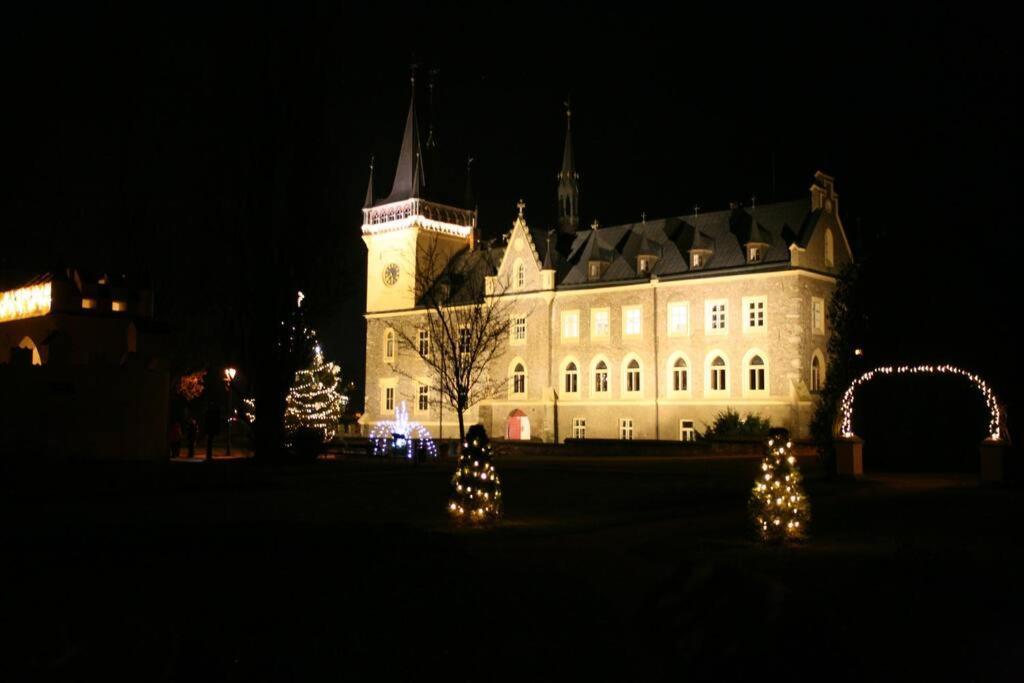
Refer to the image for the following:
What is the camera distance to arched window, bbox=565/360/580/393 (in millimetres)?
60781

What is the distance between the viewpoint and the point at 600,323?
197 ft

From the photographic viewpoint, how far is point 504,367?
64500 mm

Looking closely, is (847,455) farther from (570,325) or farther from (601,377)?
(570,325)

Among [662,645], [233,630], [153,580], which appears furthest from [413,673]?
[662,645]

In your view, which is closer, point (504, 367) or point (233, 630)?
point (233, 630)

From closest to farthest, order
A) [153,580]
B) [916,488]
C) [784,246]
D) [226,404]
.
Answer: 1. [153,580]
2. [916,488]
3. [784,246]
4. [226,404]

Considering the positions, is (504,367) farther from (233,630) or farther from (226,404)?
(233,630)

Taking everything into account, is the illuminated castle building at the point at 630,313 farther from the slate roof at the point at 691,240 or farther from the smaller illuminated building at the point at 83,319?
the smaller illuminated building at the point at 83,319

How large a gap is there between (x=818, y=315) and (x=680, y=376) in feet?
25.7

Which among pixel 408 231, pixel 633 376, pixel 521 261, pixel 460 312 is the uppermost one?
pixel 408 231

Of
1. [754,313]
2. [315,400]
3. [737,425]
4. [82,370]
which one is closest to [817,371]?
[754,313]

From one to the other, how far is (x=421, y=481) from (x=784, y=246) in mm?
31741

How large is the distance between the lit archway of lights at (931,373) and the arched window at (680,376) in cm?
2086

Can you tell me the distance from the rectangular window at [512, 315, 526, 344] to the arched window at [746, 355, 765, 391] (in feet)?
51.0
